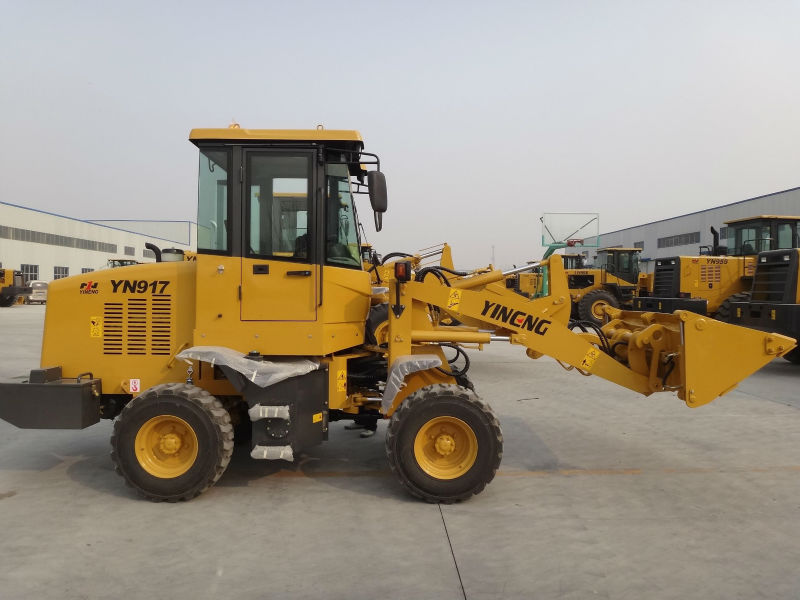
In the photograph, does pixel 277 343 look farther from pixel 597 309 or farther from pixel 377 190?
pixel 597 309

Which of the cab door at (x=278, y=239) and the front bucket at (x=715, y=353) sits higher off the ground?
the cab door at (x=278, y=239)

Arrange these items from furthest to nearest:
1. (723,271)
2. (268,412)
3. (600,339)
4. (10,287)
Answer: (10,287) → (723,271) → (600,339) → (268,412)

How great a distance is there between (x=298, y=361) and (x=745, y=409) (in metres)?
6.23

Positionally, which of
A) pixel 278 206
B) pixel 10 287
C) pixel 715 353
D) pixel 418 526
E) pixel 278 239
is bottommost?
pixel 418 526

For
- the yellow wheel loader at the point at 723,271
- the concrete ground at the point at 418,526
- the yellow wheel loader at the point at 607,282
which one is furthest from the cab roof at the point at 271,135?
the yellow wheel loader at the point at 607,282

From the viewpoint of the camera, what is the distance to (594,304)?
19.9 metres

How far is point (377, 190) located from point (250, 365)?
1.63 meters

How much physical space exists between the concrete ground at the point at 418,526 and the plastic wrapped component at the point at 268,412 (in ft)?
2.17

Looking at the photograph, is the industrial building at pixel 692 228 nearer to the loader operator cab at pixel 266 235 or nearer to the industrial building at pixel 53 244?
the loader operator cab at pixel 266 235

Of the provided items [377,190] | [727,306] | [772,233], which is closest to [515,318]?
[377,190]

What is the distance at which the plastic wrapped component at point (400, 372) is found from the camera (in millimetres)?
4297

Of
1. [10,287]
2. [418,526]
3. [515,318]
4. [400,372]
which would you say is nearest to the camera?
[418,526]

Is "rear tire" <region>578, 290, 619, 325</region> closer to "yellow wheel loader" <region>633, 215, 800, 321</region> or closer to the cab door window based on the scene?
"yellow wheel loader" <region>633, 215, 800, 321</region>

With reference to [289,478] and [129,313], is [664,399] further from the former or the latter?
[129,313]
